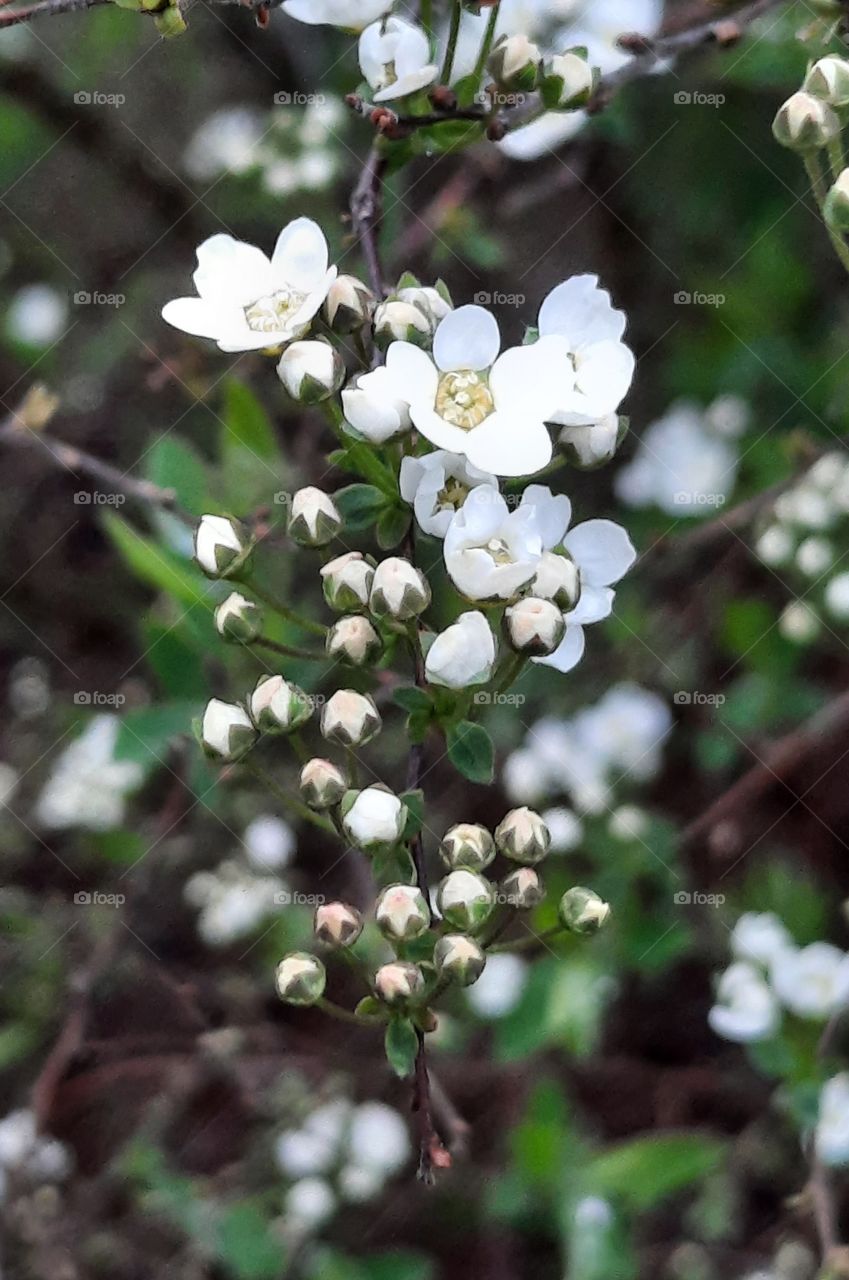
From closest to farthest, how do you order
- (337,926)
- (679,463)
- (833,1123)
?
(337,926)
(833,1123)
(679,463)

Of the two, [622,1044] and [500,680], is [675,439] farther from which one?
[500,680]

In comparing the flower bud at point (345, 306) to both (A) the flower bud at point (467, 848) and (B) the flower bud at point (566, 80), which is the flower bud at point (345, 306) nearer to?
(B) the flower bud at point (566, 80)

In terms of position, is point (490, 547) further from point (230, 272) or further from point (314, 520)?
point (230, 272)

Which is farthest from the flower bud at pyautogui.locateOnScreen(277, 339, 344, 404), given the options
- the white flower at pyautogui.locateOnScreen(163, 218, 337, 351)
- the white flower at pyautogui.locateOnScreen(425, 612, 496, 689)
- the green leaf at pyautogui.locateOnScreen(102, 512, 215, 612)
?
the green leaf at pyautogui.locateOnScreen(102, 512, 215, 612)

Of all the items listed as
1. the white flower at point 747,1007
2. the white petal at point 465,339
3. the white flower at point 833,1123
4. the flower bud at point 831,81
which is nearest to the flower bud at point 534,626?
the white petal at point 465,339

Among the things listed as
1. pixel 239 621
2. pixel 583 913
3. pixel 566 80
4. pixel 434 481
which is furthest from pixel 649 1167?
pixel 566 80

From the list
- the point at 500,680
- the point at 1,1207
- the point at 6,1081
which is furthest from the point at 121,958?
the point at 500,680
